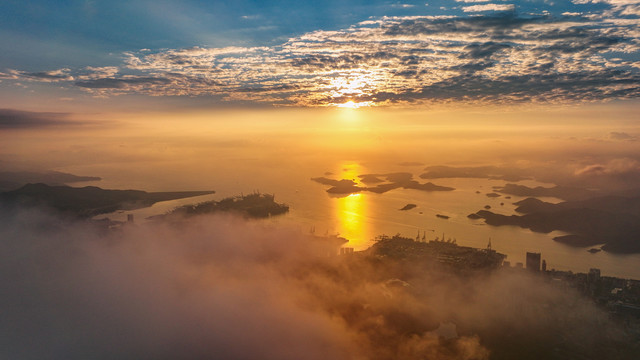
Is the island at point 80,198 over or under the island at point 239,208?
over

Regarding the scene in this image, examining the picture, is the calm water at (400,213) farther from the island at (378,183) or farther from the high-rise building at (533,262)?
the high-rise building at (533,262)

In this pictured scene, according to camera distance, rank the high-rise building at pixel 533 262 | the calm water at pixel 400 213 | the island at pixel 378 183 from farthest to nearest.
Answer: the island at pixel 378 183 < the calm water at pixel 400 213 < the high-rise building at pixel 533 262

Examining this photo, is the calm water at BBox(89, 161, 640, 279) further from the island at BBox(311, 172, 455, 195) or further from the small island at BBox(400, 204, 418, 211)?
the island at BBox(311, 172, 455, 195)

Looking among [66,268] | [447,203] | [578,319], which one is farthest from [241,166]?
[578,319]

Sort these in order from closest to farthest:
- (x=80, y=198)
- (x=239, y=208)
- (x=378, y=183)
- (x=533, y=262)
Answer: (x=533, y=262), (x=80, y=198), (x=239, y=208), (x=378, y=183)

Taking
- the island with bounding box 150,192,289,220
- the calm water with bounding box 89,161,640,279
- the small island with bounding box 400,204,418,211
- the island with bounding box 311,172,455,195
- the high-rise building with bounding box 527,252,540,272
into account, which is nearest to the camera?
the high-rise building with bounding box 527,252,540,272

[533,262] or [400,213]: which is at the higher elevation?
[400,213]

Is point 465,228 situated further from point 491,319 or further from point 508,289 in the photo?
point 491,319

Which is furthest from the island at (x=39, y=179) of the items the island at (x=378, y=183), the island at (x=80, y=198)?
the island at (x=378, y=183)

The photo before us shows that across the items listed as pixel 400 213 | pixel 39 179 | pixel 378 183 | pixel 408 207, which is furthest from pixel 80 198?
pixel 378 183

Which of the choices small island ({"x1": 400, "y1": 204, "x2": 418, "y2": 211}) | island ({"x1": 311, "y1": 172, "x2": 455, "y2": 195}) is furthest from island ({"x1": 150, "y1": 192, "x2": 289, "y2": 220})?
small island ({"x1": 400, "y1": 204, "x2": 418, "y2": 211})

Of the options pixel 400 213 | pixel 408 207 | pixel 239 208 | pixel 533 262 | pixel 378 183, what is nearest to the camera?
pixel 533 262

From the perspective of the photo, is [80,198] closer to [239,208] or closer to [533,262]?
[239,208]
